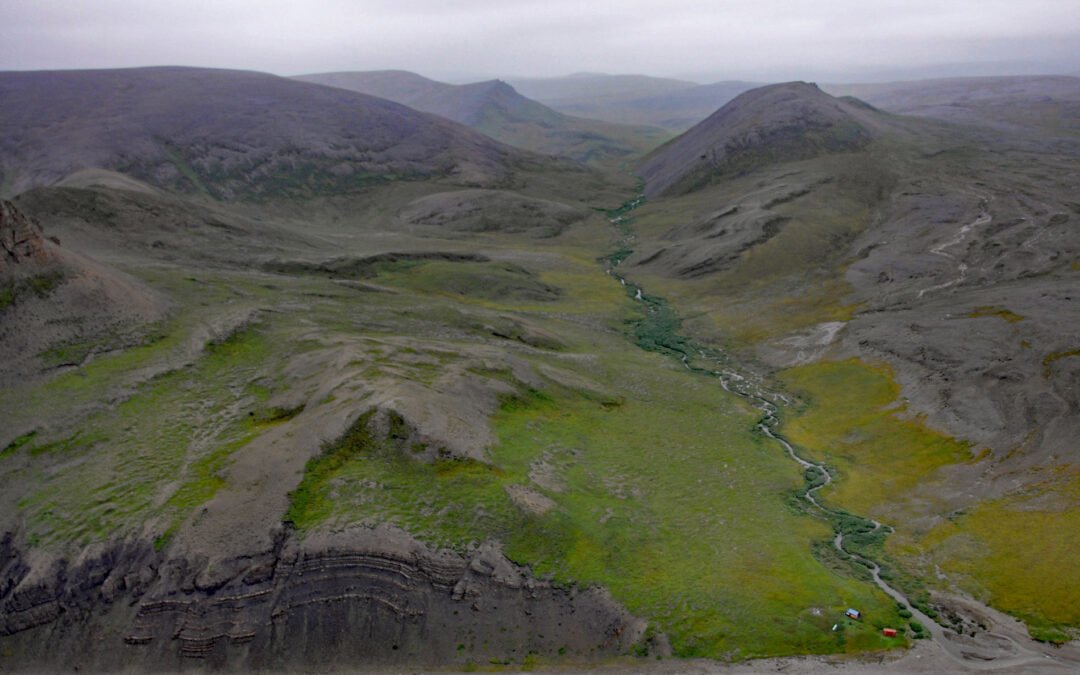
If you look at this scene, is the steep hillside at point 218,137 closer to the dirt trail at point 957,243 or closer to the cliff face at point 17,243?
the cliff face at point 17,243

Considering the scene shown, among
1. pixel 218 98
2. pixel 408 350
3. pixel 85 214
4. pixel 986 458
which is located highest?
pixel 218 98

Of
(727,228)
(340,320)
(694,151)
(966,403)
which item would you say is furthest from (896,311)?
(694,151)

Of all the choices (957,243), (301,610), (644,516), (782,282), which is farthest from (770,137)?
(301,610)

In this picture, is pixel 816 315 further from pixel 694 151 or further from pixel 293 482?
pixel 694 151

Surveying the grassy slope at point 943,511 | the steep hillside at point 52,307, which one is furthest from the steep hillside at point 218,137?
the grassy slope at point 943,511

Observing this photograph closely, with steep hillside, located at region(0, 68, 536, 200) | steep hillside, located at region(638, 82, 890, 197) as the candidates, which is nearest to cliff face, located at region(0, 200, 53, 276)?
steep hillside, located at region(0, 68, 536, 200)

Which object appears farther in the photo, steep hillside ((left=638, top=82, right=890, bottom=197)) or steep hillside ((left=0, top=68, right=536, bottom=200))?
steep hillside ((left=638, top=82, right=890, bottom=197))

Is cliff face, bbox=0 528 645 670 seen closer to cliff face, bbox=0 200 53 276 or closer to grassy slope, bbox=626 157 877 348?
A: cliff face, bbox=0 200 53 276
